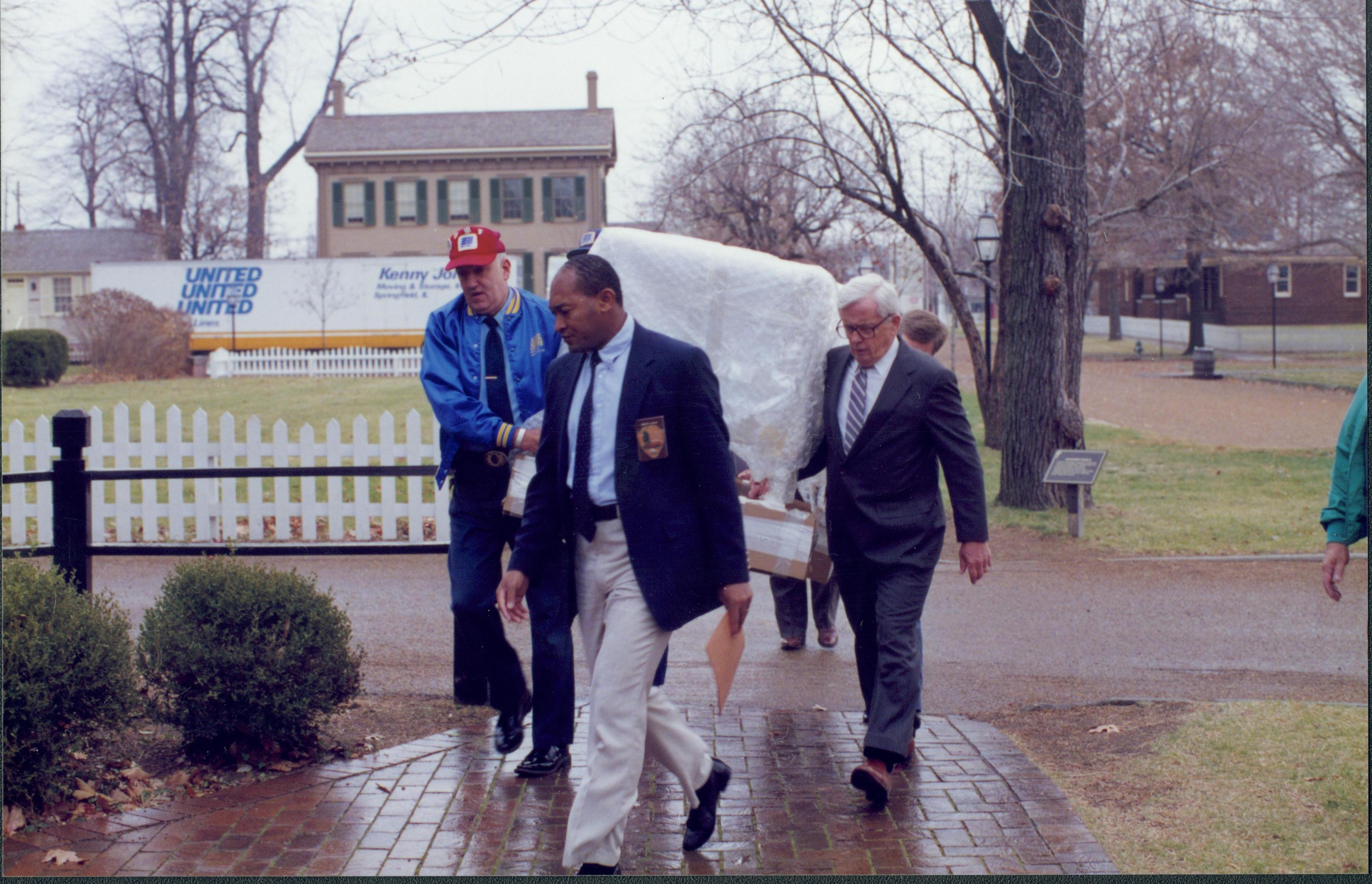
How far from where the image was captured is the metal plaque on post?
10266mm

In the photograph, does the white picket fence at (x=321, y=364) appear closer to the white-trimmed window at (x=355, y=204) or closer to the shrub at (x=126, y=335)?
the shrub at (x=126, y=335)

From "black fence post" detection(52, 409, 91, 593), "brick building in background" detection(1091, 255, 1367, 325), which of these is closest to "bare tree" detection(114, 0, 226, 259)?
"black fence post" detection(52, 409, 91, 593)

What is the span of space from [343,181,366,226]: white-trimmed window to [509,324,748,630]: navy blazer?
49.1 metres

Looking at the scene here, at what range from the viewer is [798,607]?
6.77 metres

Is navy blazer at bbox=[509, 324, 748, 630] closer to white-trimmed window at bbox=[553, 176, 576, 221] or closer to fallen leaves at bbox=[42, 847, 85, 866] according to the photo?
fallen leaves at bbox=[42, 847, 85, 866]

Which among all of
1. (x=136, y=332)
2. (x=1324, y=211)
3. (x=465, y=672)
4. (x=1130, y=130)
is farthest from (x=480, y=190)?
(x=465, y=672)

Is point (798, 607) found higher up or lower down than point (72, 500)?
lower down

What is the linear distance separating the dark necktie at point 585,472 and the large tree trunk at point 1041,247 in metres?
8.21

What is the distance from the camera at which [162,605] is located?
4746 mm

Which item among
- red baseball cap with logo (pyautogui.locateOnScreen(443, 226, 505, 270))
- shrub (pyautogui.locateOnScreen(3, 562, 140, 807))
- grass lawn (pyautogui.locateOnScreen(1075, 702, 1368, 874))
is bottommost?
grass lawn (pyautogui.locateOnScreen(1075, 702, 1368, 874))

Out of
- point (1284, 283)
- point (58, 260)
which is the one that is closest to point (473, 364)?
point (1284, 283)

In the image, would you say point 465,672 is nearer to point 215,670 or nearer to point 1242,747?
point 215,670

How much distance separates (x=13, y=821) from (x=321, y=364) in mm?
32571

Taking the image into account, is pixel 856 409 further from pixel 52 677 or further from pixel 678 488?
pixel 52 677
